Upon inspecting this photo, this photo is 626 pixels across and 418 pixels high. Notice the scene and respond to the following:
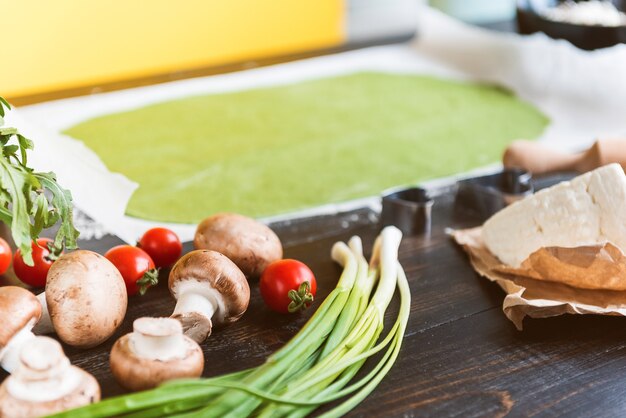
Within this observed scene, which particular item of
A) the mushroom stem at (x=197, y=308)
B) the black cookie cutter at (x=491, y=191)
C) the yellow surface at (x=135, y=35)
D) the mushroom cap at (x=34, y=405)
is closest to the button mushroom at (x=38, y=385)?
the mushroom cap at (x=34, y=405)

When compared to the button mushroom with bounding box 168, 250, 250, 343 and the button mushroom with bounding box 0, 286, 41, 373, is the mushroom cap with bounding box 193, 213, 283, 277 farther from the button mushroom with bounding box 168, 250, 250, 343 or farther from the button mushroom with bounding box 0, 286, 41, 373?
the button mushroom with bounding box 0, 286, 41, 373

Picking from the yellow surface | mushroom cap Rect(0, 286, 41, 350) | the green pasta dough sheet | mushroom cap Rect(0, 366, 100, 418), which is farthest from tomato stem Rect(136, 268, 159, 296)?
the yellow surface

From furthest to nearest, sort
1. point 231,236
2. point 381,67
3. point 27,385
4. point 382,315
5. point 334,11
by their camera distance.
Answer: point 334,11 < point 381,67 < point 231,236 < point 382,315 < point 27,385

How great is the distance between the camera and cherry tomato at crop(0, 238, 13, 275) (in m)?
1.45

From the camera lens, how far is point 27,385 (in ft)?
3.20

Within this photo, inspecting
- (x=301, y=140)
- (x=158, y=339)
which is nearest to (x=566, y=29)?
(x=301, y=140)

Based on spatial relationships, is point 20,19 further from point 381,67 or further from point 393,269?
point 393,269

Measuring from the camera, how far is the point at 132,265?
139 cm

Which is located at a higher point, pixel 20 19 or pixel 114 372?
pixel 20 19

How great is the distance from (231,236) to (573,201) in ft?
1.93

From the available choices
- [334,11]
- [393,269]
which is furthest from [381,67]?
[393,269]

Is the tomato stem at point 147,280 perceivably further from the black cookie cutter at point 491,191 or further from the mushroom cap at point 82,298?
the black cookie cutter at point 491,191

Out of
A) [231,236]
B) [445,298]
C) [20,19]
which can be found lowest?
[445,298]

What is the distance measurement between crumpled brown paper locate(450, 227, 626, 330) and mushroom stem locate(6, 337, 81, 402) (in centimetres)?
72
